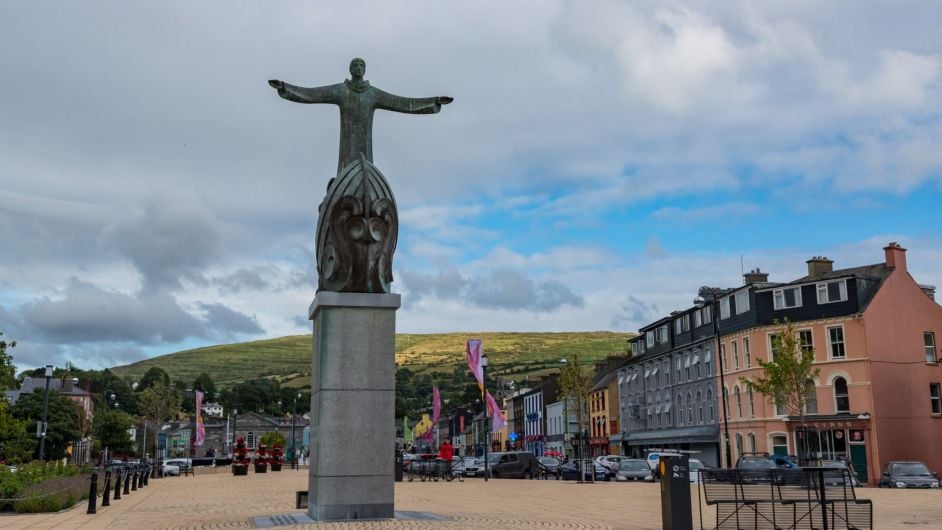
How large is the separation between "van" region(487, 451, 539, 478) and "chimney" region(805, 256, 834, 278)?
73.6 feet

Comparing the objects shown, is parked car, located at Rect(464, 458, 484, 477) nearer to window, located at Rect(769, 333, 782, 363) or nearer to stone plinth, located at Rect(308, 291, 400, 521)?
window, located at Rect(769, 333, 782, 363)

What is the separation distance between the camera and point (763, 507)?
51.4 ft

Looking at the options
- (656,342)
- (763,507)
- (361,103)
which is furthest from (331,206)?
(656,342)

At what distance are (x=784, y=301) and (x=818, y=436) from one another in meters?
9.02

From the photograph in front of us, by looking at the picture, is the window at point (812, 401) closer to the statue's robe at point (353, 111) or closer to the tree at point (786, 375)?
the tree at point (786, 375)

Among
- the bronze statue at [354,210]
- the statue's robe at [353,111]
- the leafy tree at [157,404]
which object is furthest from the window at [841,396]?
the leafy tree at [157,404]

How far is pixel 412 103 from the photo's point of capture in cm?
1689

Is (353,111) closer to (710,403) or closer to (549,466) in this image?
(549,466)

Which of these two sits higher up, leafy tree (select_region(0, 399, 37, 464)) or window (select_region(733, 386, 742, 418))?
window (select_region(733, 386, 742, 418))

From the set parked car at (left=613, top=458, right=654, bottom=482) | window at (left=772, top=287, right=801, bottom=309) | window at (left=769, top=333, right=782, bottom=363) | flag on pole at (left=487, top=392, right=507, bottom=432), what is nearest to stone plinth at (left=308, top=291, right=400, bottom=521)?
flag on pole at (left=487, top=392, right=507, bottom=432)

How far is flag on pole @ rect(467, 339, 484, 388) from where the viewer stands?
135 feet

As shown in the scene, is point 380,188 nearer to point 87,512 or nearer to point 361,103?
point 361,103

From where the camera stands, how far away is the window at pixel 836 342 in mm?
53969

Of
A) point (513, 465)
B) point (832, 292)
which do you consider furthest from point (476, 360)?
point (832, 292)
